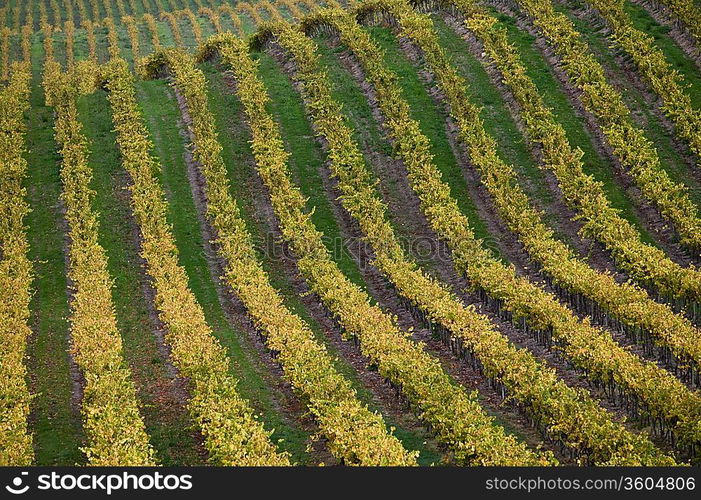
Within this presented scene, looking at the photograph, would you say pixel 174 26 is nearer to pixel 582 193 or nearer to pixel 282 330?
pixel 582 193

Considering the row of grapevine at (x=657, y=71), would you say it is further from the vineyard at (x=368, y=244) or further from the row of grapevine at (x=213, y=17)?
the row of grapevine at (x=213, y=17)

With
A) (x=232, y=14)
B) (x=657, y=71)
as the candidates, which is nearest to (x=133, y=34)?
(x=232, y=14)

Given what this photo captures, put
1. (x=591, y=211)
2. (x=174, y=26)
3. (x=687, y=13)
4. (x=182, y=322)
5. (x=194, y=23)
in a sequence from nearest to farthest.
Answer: (x=182, y=322) < (x=591, y=211) < (x=687, y=13) < (x=174, y=26) < (x=194, y=23)

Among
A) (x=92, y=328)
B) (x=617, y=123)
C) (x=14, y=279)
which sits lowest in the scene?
(x=14, y=279)

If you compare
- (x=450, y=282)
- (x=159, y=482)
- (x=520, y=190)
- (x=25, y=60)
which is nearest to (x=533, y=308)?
(x=450, y=282)

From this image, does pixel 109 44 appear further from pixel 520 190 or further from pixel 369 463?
pixel 369 463

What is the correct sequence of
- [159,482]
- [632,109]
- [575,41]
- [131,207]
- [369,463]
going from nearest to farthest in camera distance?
[159,482], [369,463], [131,207], [632,109], [575,41]

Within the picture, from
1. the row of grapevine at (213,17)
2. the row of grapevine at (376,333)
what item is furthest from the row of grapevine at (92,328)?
the row of grapevine at (213,17)

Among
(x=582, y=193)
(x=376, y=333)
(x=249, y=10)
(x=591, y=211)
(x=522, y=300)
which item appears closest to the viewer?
(x=376, y=333)
